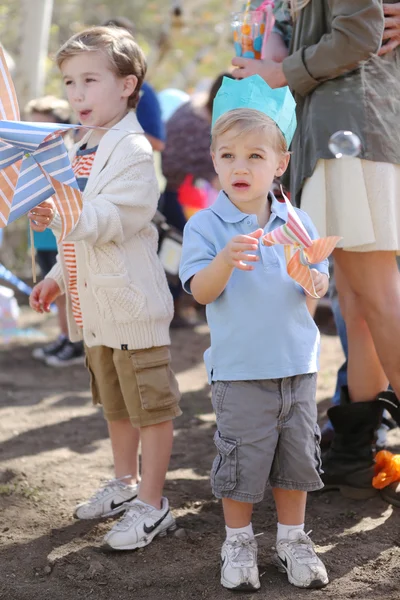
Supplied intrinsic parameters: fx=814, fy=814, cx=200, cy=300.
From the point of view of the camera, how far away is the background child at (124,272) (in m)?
2.79

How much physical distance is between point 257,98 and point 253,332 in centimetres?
67

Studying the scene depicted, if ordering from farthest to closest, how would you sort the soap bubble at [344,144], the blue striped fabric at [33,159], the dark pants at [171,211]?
the dark pants at [171,211] < the soap bubble at [344,144] < the blue striped fabric at [33,159]

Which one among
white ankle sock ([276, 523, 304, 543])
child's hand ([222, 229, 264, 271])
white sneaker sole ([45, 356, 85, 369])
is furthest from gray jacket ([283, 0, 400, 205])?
white sneaker sole ([45, 356, 85, 369])

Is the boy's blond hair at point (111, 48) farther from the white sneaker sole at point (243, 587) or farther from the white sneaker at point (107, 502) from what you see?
the white sneaker sole at point (243, 587)

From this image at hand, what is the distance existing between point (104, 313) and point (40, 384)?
261 cm

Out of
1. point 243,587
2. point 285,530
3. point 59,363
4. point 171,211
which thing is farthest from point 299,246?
point 171,211

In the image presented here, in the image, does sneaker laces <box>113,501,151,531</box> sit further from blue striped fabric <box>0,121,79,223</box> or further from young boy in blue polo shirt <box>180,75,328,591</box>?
blue striped fabric <box>0,121,79,223</box>

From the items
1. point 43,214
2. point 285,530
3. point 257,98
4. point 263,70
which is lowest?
point 285,530

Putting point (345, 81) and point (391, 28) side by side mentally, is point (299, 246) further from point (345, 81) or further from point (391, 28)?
point (391, 28)

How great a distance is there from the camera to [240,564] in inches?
94.8

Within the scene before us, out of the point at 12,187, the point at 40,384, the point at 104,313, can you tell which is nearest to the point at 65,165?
the point at 12,187

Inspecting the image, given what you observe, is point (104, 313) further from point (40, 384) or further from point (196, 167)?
point (196, 167)

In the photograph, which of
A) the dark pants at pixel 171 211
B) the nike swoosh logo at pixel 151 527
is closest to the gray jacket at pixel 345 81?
the nike swoosh logo at pixel 151 527

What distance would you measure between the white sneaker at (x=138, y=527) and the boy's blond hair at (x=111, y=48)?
5.05 ft
